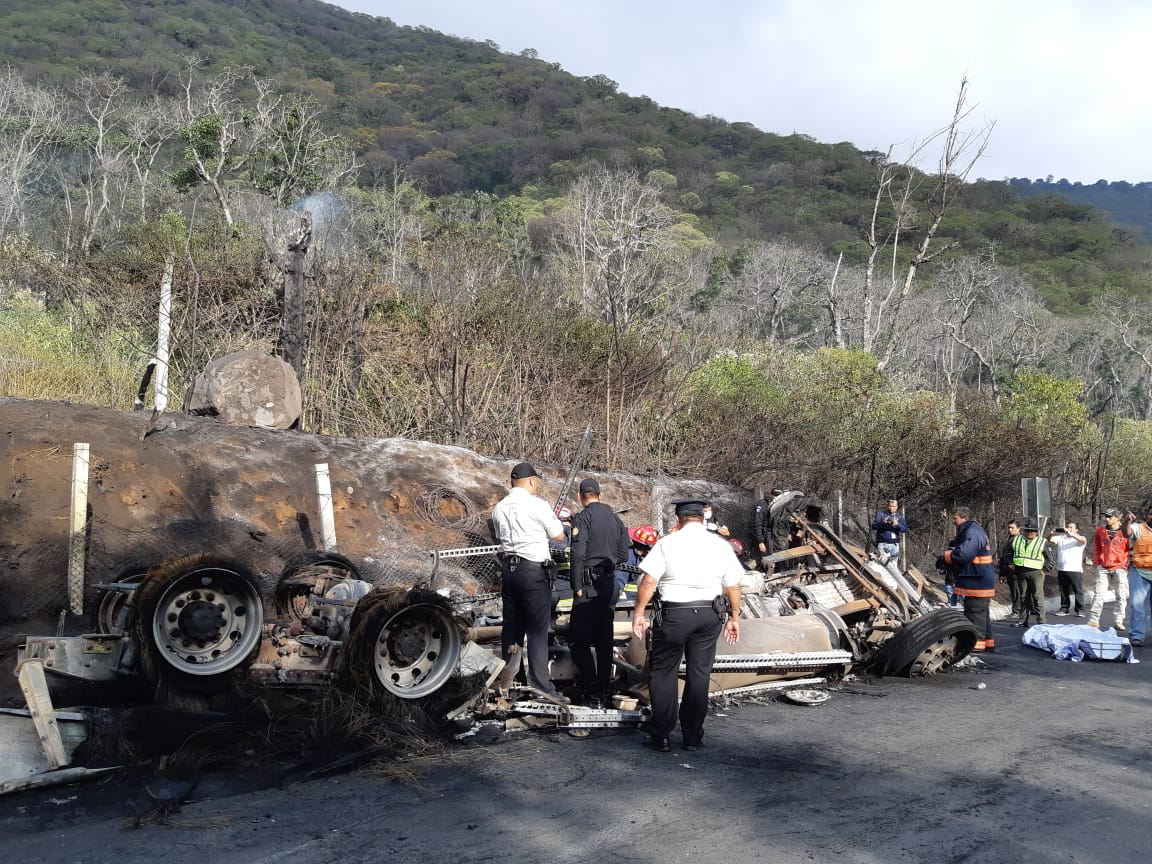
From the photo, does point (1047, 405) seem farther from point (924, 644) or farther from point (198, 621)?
point (198, 621)

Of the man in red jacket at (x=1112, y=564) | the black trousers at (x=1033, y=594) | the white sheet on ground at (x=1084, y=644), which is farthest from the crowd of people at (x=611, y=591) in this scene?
the black trousers at (x=1033, y=594)

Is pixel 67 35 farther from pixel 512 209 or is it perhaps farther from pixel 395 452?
pixel 395 452

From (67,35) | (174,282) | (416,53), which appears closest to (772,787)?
(174,282)

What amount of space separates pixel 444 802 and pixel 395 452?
9.08m

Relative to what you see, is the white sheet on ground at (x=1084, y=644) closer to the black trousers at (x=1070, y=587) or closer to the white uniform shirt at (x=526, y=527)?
the black trousers at (x=1070, y=587)

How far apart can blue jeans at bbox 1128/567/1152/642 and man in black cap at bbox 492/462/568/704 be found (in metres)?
8.84

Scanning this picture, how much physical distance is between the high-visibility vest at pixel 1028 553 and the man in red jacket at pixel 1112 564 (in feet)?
2.66

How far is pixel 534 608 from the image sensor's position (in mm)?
7871

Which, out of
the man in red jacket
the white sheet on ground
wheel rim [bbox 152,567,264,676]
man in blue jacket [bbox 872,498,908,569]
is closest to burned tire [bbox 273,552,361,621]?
wheel rim [bbox 152,567,264,676]

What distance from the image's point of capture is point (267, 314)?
1736 centimetres

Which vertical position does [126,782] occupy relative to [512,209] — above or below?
below

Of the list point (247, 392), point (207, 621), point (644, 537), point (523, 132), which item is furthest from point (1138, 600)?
point (523, 132)

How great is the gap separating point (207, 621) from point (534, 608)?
244 centimetres

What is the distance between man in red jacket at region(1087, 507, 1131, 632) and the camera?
1393 cm
